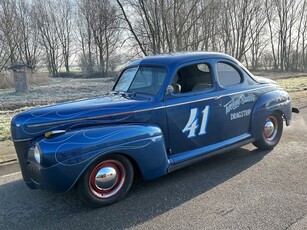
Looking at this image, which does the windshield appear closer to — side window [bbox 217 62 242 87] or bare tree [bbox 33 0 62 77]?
side window [bbox 217 62 242 87]

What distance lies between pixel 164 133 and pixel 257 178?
152 cm

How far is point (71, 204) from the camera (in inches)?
142

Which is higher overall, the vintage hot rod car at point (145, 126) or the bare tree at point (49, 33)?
the bare tree at point (49, 33)

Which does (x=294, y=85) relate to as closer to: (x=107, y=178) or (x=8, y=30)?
(x=107, y=178)

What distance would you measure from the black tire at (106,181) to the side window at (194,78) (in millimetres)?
1484

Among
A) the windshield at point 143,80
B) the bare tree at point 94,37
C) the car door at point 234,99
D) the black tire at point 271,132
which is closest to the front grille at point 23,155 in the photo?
the windshield at point 143,80

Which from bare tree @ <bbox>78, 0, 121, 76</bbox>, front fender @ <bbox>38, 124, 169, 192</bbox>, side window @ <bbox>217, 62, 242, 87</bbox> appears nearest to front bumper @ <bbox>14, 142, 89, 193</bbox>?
front fender @ <bbox>38, 124, 169, 192</bbox>

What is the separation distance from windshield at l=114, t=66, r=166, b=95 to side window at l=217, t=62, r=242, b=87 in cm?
103

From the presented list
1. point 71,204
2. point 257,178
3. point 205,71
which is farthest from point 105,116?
point 257,178

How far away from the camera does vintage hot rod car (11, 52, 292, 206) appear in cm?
322

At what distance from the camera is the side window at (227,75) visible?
458 cm

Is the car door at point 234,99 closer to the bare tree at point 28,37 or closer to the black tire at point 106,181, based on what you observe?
the black tire at point 106,181

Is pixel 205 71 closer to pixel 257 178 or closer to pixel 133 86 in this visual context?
pixel 133 86

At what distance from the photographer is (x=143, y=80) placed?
4320 mm
